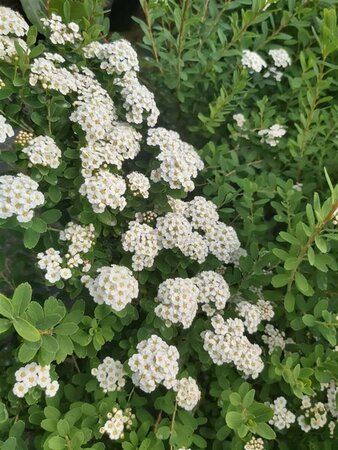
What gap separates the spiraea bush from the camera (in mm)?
1569

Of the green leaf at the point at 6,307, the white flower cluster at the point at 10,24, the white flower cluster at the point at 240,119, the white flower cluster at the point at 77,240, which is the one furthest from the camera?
the white flower cluster at the point at 240,119

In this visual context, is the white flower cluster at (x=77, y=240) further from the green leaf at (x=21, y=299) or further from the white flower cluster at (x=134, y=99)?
the white flower cluster at (x=134, y=99)

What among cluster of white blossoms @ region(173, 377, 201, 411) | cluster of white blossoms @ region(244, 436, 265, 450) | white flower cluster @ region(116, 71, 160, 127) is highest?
white flower cluster @ region(116, 71, 160, 127)

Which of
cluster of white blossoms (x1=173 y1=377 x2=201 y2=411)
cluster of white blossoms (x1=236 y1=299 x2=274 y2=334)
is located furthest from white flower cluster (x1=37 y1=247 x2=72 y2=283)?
cluster of white blossoms (x1=236 y1=299 x2=274 y2=334)

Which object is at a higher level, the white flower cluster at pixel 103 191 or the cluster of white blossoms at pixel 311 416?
the white flower cluster at pixel 103 191

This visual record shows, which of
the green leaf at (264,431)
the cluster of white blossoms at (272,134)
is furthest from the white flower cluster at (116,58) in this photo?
the green leaf at (264,431)

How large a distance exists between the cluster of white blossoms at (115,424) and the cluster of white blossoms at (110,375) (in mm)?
82

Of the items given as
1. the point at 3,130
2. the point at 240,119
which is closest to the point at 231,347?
the point at 3,130

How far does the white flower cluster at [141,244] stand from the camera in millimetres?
1687

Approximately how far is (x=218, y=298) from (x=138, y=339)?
31cm

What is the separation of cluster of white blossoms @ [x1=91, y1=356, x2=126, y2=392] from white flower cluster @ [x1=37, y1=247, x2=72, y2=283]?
36 centimetres

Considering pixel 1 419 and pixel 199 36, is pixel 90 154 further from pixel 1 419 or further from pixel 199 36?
pixel 199 36

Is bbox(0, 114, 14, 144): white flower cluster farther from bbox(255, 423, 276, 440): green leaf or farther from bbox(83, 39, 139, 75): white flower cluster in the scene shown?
bbox(255, 423, 276, 440): green leaf

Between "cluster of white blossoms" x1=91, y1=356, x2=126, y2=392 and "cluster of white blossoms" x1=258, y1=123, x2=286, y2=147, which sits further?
"cluster of white blossoms" x1=258, y1=123, x2=286, y2=147
